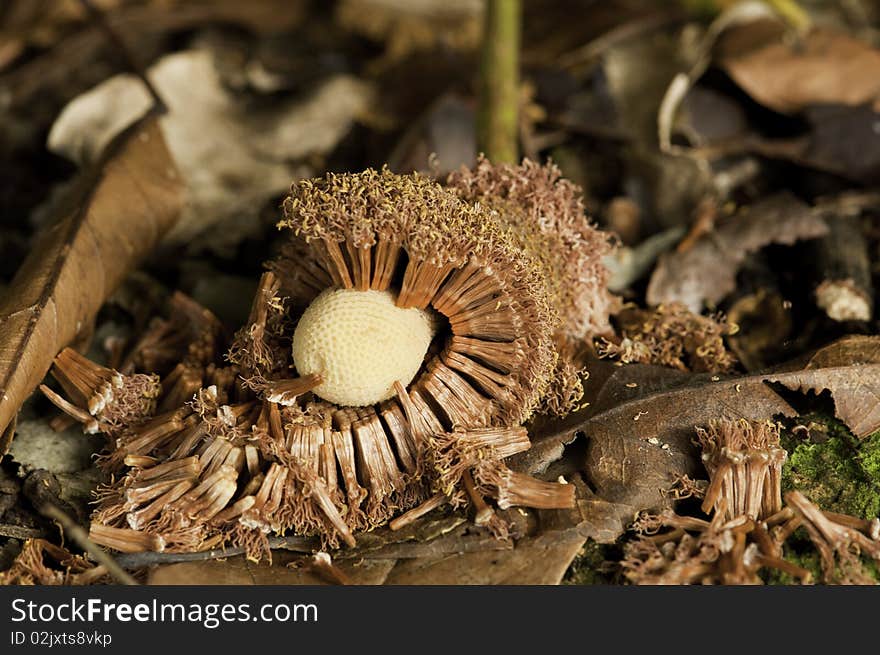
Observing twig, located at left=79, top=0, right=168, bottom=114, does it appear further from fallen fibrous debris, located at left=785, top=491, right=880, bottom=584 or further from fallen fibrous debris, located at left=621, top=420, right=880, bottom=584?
fallen fibrous debris, located at left=785, top=491, right=880, bottom=584

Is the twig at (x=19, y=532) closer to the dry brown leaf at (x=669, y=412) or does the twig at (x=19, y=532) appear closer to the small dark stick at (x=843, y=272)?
the dry brown leaf at (x=669, y=412)

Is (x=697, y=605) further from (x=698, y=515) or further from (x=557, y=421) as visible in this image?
(x=557, y=421)

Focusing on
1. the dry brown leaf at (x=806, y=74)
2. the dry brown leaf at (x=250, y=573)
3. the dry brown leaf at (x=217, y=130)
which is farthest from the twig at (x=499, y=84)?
the dry brown leaf at (x=250, y=573)

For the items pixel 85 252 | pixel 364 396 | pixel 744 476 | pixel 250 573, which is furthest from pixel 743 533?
pixel 85 252

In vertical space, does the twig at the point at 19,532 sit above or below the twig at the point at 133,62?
below

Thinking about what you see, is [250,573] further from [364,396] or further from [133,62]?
[133,62]
